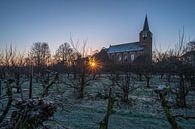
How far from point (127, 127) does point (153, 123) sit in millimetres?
1216

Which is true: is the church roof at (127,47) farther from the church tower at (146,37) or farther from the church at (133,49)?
the church tower at (146,37)

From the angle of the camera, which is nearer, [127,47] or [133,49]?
[133,49]

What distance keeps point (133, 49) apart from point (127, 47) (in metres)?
4.53

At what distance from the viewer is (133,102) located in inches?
497

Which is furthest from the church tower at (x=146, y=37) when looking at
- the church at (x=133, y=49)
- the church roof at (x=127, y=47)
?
the church roof at (x=127, y=47)

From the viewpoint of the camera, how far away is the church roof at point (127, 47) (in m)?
77.7

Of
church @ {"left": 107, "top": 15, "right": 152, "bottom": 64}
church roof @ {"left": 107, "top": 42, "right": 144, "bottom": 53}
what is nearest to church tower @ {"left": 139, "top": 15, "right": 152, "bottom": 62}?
Result: church @ {"left": 107, "top": 15, "right": 152, "bottom": 64}

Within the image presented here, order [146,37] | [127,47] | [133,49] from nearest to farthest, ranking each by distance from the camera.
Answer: [146,37] < [133,49] < [127,47]

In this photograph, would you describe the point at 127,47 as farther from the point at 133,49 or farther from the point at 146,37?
the point at 146,37

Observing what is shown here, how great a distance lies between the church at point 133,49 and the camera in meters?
74.8

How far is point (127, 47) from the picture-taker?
83250 mm

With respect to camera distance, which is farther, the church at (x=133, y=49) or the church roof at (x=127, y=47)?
the church roof at (x=127, y=47)

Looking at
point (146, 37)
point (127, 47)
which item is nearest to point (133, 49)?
point (127, 47)

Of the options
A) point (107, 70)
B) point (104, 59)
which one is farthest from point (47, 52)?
point (107, 70)
